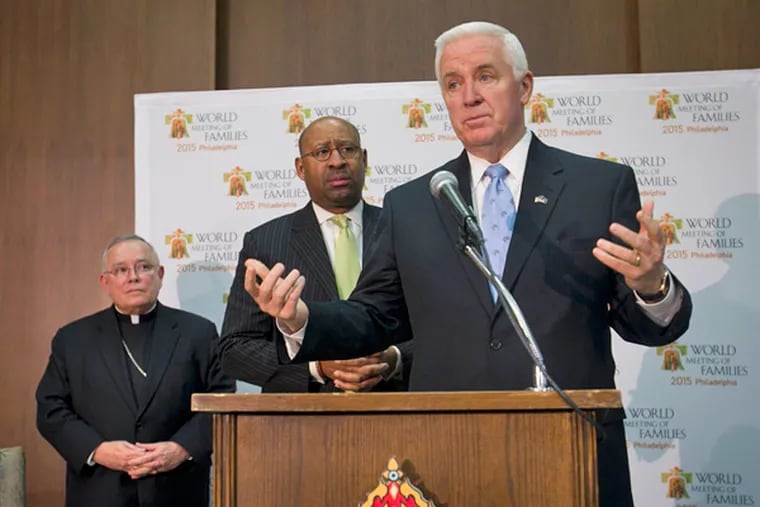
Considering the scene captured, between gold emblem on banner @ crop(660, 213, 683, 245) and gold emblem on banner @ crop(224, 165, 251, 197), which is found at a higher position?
gold emblem on banner @ crop(224, 165, 251, 197)

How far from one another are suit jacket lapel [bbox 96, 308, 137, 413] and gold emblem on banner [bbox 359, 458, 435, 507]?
260cm

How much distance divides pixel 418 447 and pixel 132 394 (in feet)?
8.66

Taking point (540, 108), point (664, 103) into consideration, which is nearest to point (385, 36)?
point (540, 108)

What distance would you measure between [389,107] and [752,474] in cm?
230

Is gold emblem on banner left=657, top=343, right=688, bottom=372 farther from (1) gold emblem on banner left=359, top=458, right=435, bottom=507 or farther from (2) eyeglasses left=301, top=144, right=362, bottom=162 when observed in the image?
(1) gold emblem on banner left=359, top=458, right=435, bottom=507

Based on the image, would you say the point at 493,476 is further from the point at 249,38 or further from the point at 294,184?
the point at 249,38

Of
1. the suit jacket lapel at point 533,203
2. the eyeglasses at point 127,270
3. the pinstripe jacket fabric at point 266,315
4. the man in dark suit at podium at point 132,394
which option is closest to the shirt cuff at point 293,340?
the suit jacket lapel at point 533,203

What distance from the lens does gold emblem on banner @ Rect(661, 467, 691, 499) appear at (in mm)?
4141

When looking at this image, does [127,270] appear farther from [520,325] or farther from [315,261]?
[520,325]

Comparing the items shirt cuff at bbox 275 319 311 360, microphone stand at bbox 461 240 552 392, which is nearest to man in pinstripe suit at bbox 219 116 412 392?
shirt cuff at bbox 275 319 311 360

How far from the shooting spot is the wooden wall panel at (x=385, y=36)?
15.7 ft

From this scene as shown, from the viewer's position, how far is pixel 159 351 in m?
4.03

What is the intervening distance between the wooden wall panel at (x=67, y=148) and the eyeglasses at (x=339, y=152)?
56.9 inches

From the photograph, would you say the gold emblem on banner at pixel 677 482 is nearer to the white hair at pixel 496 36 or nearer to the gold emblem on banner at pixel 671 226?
the gold emblem on banner at pixel 671 226
